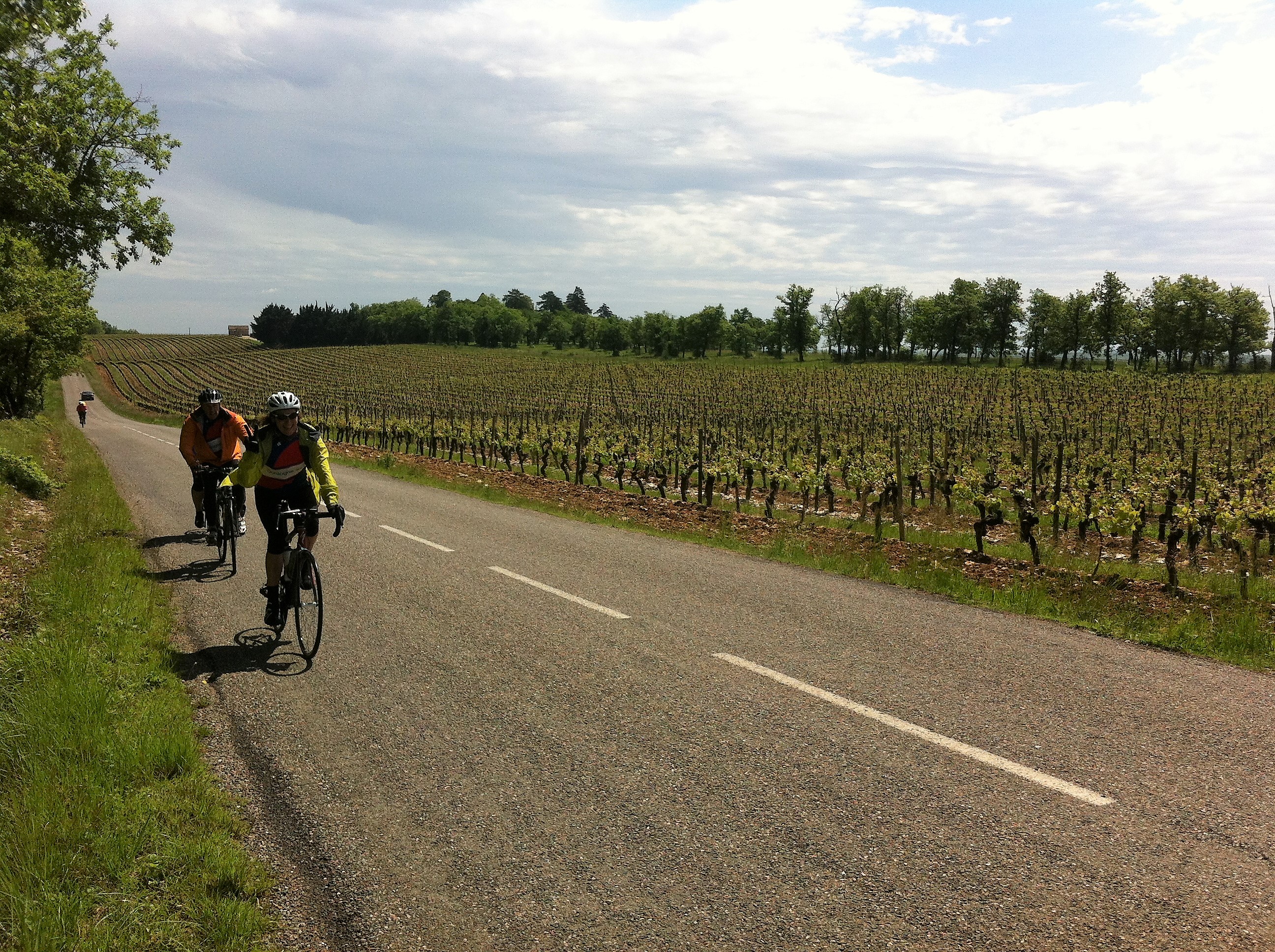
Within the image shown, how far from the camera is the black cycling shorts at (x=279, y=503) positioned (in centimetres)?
729

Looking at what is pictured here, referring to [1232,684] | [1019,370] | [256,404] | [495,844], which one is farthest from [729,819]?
[1019,370]

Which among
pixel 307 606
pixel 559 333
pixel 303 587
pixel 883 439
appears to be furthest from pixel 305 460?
pixel 559 333

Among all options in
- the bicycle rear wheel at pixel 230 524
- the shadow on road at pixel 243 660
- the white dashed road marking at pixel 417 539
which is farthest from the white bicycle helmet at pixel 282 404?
the white dashed road marking at pixel 417 539

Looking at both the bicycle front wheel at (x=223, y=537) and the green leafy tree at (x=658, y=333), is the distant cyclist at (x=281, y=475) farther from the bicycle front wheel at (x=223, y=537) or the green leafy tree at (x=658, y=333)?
the green leafy tree at (x=658, y=333)

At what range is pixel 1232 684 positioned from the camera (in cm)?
620

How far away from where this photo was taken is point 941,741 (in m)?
5.05

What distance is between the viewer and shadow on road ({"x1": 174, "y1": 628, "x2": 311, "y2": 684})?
6574 millimetres

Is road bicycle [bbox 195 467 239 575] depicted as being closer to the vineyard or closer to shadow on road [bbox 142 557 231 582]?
shadow on road [bbox 142 557 231 582]

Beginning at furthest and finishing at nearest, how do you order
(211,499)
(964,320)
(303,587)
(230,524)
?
(964,320)
(211,499)
(230,524)
(303,587)

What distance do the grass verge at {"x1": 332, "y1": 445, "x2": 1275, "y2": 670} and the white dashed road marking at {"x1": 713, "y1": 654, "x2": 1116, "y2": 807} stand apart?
3.59m

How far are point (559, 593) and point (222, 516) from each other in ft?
16.5

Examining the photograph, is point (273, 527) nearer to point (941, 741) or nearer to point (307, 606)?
point (307, 606)

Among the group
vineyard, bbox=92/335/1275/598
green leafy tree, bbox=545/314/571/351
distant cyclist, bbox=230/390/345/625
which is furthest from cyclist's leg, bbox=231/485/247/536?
green leafy tree, bbox=545/314/571/351

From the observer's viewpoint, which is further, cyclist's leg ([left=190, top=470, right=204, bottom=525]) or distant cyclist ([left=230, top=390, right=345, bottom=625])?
cyclist's leg ([left=190, top=470, right=204, bottom=525])
